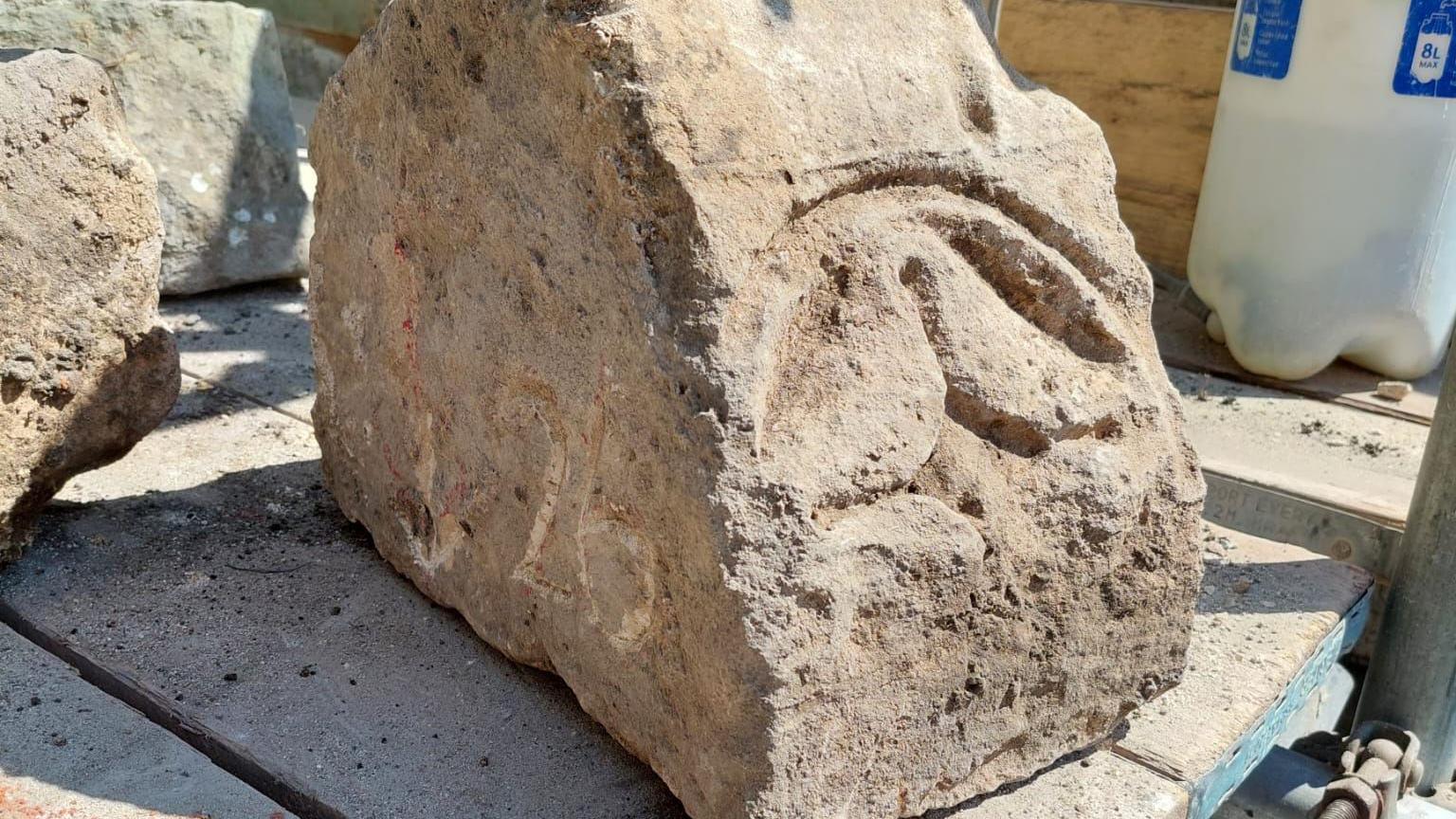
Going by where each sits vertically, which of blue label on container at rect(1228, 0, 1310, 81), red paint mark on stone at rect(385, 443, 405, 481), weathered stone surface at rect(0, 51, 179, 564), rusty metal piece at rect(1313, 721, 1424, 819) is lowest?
rusty metal piece at rect(1313, 721, 1424, 819)

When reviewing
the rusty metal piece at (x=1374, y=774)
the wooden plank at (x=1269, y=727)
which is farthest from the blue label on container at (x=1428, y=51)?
the rusty metal piece at (x=1374, y=774)

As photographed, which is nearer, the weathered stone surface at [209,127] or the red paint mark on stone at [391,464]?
Result: the red paint mark on stone at [391,464]

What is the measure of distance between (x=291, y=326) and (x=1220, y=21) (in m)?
2.78

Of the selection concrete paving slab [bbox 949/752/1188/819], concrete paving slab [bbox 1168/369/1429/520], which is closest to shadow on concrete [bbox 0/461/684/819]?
concrete paving slab [bbox 949/752/1188/819]

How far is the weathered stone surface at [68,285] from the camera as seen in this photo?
198 centimetres

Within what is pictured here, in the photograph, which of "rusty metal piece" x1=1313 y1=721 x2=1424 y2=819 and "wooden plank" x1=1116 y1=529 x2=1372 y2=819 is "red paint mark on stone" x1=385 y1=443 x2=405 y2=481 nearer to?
"wooden plank" x1=1116 y1=529 x2=1372 y2=819

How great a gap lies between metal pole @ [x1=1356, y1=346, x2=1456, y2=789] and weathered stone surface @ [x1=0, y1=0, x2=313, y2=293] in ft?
9.26

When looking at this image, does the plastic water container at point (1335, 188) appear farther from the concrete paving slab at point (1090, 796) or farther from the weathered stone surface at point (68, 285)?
the weathered stone surface at point (68, 285)

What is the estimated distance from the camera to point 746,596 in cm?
140

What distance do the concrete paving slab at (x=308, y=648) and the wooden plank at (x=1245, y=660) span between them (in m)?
0.75

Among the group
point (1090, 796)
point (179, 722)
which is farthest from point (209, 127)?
point (1090, 796)

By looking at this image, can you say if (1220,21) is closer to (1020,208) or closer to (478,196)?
(1020,208)

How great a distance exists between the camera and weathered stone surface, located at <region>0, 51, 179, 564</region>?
1.98 metres

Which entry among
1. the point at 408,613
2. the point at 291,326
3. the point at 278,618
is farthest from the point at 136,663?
the point at 291,326
